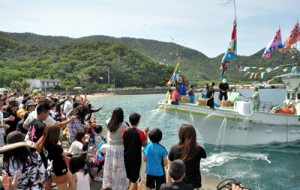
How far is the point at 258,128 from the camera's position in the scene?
48.0 ft

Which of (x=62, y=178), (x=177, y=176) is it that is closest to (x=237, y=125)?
(x=62, y=178)

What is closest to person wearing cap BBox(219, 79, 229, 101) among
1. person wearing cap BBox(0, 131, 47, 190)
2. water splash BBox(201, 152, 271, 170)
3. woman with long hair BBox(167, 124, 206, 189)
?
water splash BBox(201, 152, 271, 170)

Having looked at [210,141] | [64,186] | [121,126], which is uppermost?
[121,126]

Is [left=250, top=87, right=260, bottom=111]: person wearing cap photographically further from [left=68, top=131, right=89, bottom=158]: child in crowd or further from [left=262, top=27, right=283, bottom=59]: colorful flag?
[left=68, top=131, right=89, bottom=158]: child in crowd

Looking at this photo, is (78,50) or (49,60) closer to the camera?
(49,60)

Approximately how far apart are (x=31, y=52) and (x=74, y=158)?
167919 millimetres

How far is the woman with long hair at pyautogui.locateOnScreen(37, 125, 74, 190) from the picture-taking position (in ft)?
15.1

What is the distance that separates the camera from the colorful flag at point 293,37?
1563 cm

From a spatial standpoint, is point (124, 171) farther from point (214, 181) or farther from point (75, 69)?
point (75, 69)

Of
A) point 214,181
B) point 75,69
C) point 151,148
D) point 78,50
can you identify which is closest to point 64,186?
point 151,148

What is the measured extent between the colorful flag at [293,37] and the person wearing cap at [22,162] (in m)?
15.3

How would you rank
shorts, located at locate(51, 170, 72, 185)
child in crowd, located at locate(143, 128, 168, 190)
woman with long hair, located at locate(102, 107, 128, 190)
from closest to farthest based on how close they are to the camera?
shorts, located at locate(51, 170, 72, 185)
child in crowd, located at locate(143, 128, 168, 190)
woman with long hair, located at locate(102, 107, 128, 190)

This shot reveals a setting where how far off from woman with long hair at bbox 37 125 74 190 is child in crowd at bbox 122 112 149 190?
1.11 metres

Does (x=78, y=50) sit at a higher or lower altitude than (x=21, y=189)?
higher
